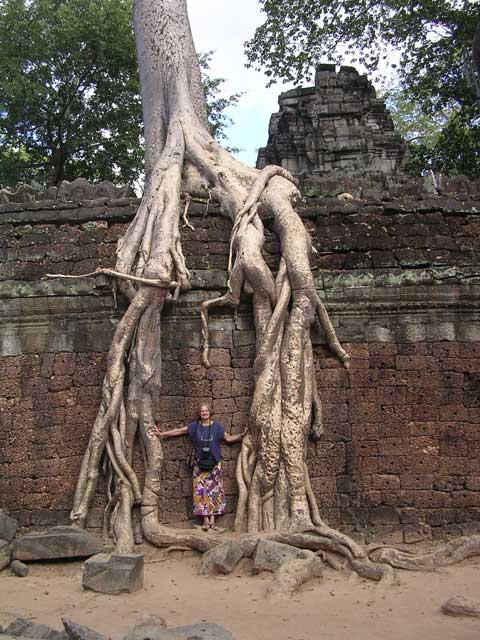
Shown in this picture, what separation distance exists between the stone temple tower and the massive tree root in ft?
17.1

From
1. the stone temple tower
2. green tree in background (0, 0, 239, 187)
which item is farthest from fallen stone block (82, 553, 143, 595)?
green tree in background (0, 0, 239, 187)

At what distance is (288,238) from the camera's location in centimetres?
541

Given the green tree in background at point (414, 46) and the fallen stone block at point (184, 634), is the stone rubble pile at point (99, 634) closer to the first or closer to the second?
the fallen stone block at point (184, 634)

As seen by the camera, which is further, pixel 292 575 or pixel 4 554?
pixel 4 554

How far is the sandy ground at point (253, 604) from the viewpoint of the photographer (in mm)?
3670

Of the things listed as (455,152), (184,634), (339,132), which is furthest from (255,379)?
(455,152)

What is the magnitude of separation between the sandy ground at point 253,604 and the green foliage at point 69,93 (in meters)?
10.7

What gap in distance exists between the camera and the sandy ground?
12.0 feet

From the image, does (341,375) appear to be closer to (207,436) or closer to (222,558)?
(207,436)

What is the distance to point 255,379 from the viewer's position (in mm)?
5219

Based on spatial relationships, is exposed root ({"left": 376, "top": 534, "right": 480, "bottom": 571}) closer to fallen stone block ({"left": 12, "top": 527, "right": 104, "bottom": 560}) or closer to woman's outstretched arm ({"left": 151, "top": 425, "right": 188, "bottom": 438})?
woman's outstretched arm ({"left": 151, "top": 425, "right": 188, "bottom": 438})

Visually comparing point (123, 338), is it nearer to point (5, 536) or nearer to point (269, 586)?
point (5, 536)

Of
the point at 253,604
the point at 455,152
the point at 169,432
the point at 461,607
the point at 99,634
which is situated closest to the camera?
the point at 99,634

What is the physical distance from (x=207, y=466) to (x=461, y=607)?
2066mm
